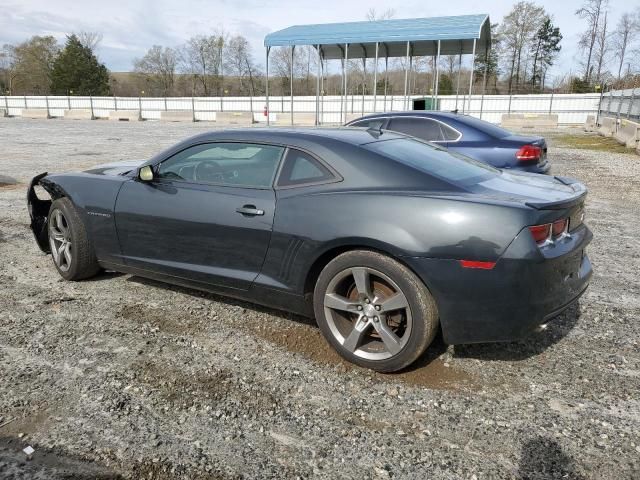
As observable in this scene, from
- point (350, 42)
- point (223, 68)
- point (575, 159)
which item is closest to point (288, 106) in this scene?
point (350, 42)

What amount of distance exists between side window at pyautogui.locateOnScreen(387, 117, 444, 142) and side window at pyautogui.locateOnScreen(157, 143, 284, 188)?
441cm

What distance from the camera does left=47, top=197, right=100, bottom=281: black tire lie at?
4230 mm

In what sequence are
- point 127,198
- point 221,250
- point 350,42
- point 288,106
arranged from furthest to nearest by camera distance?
point 288,106
point 350,42
point 127,198
point 221,250

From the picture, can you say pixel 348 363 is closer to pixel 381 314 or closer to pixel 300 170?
pixel 381 314

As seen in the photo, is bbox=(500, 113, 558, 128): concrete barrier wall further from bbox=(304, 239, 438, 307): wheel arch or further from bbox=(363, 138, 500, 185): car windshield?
bbox=(304, 239, 438, 307): wheel arch

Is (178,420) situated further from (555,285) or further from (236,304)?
(555,285)

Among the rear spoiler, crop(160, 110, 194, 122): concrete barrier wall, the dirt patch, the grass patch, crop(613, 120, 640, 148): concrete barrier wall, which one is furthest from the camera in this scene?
crop(160, 110, 194, 122): concrete barrier wall

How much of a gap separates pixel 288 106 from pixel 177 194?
117ft

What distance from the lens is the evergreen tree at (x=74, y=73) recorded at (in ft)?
218

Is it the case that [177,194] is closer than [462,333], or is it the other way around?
[462,333]

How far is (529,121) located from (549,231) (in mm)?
30171

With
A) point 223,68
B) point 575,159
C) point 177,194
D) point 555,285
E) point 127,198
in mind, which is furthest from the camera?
point 223,68

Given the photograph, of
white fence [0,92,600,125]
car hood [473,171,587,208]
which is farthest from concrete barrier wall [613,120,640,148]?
car hood [473,171,587,208]

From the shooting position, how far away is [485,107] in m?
→ 35.4
